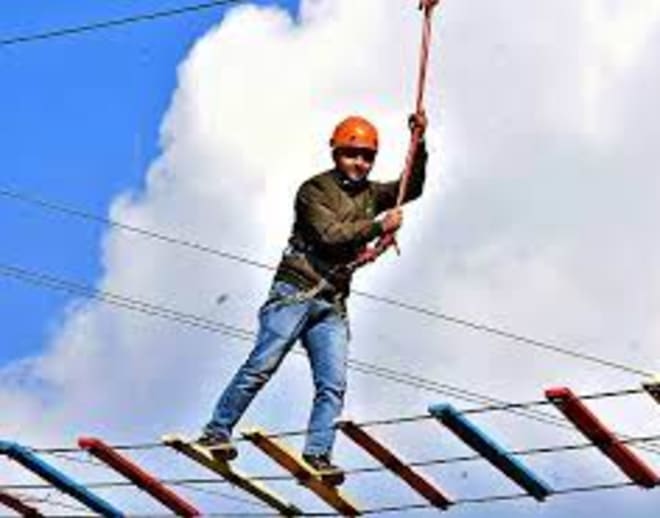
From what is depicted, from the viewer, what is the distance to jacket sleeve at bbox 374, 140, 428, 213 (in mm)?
14750

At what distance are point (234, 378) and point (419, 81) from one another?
2621 mm

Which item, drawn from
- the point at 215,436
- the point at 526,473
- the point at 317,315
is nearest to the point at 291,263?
the point at 317,315

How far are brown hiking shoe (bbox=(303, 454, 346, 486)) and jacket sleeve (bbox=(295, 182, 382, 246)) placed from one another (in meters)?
1.56

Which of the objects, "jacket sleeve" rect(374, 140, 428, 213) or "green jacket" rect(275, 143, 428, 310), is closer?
"green jacket" rect(275, 143, 428, 310)

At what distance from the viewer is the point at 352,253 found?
47.9 feet

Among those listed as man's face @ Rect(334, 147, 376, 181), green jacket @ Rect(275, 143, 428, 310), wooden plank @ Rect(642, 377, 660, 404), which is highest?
man's face @ Rect(334, 147, 376, 181)

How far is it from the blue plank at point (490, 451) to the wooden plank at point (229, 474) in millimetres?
1848

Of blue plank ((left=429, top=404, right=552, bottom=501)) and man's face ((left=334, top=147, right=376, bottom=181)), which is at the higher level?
man's face ((left=334, top=147, right=376, bottom=181))

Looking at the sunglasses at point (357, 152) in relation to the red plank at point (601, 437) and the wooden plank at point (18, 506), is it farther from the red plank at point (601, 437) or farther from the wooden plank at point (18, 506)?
the wooden plank at point (18, 506)

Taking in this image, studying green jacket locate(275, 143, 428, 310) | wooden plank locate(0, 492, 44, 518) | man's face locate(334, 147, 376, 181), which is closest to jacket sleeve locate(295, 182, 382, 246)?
green jacket locate(275, 143, 428, 310)

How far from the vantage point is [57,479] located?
15.7 m

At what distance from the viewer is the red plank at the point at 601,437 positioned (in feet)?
42.6

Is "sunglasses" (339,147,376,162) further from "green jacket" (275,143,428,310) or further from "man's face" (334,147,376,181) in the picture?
"green jacket" (275,143,428,310)

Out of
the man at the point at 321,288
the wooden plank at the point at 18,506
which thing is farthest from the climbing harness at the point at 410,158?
the wooden plank at the point at 18,506
